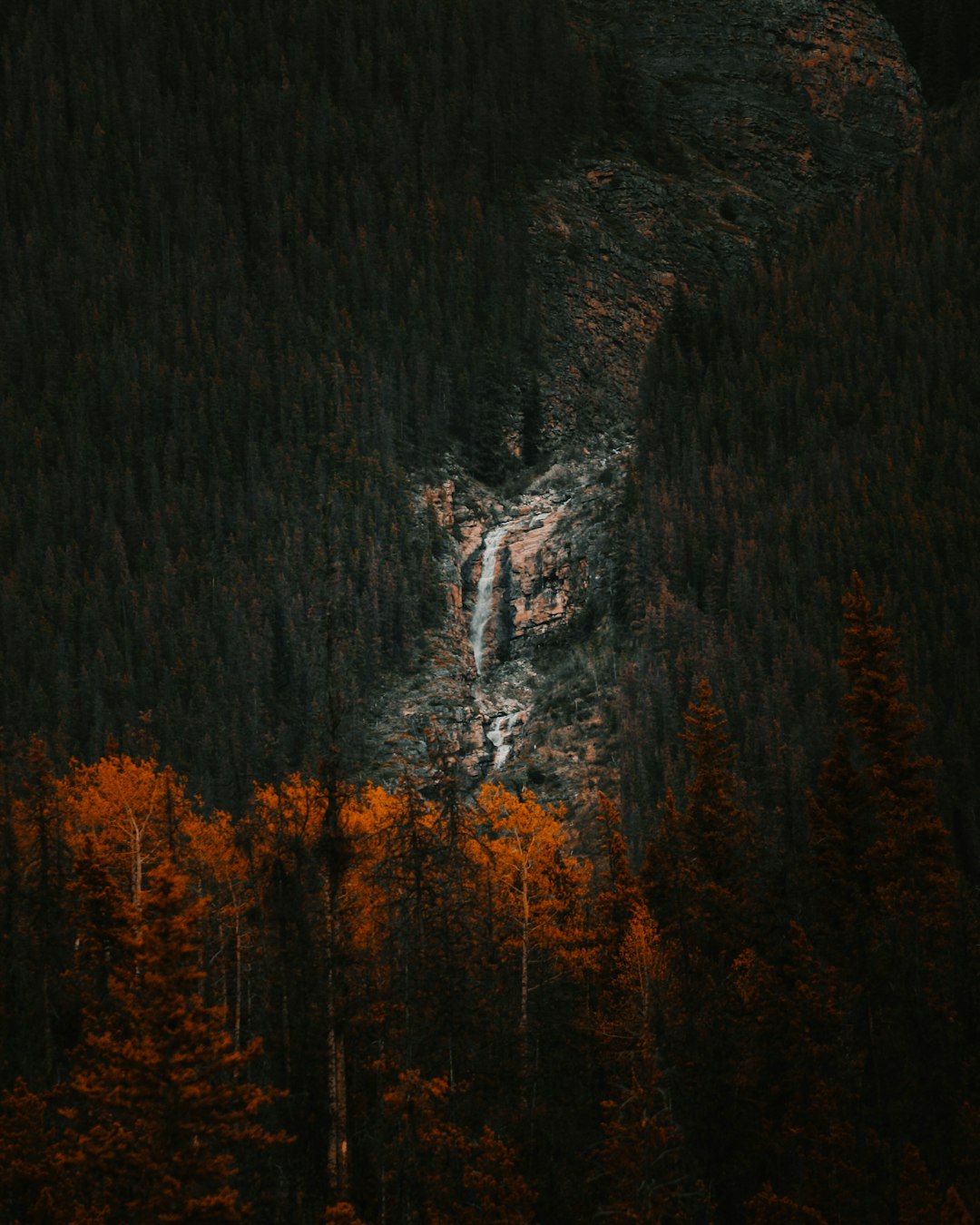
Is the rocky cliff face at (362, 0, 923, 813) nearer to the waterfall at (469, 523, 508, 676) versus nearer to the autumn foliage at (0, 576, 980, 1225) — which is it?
the waterfall at (469, 523, 508, 676)

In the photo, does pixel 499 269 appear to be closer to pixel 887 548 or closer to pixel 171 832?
pixel 887 548

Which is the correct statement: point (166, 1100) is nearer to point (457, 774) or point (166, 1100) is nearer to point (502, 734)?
point (457, 774)

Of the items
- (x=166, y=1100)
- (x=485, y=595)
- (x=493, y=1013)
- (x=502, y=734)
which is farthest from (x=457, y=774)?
(x=166, y=1100)

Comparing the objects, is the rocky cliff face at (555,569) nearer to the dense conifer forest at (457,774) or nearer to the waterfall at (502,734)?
the waterfall at (502,734)

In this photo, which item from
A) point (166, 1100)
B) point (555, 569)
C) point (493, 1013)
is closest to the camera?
point (166, 1100)

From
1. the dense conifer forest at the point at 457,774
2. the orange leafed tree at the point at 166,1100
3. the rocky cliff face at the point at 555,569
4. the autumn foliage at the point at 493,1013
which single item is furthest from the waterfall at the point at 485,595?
the orange leafed tree at the point at 166,1100

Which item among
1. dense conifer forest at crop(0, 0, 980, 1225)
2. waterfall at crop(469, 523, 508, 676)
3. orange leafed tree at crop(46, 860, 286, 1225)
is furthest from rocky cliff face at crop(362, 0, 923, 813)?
orange leafed tree at crop(46, 860, 286, 1225)

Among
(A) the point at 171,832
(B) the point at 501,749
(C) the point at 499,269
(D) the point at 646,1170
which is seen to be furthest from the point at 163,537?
(D) the point at 646,1170
